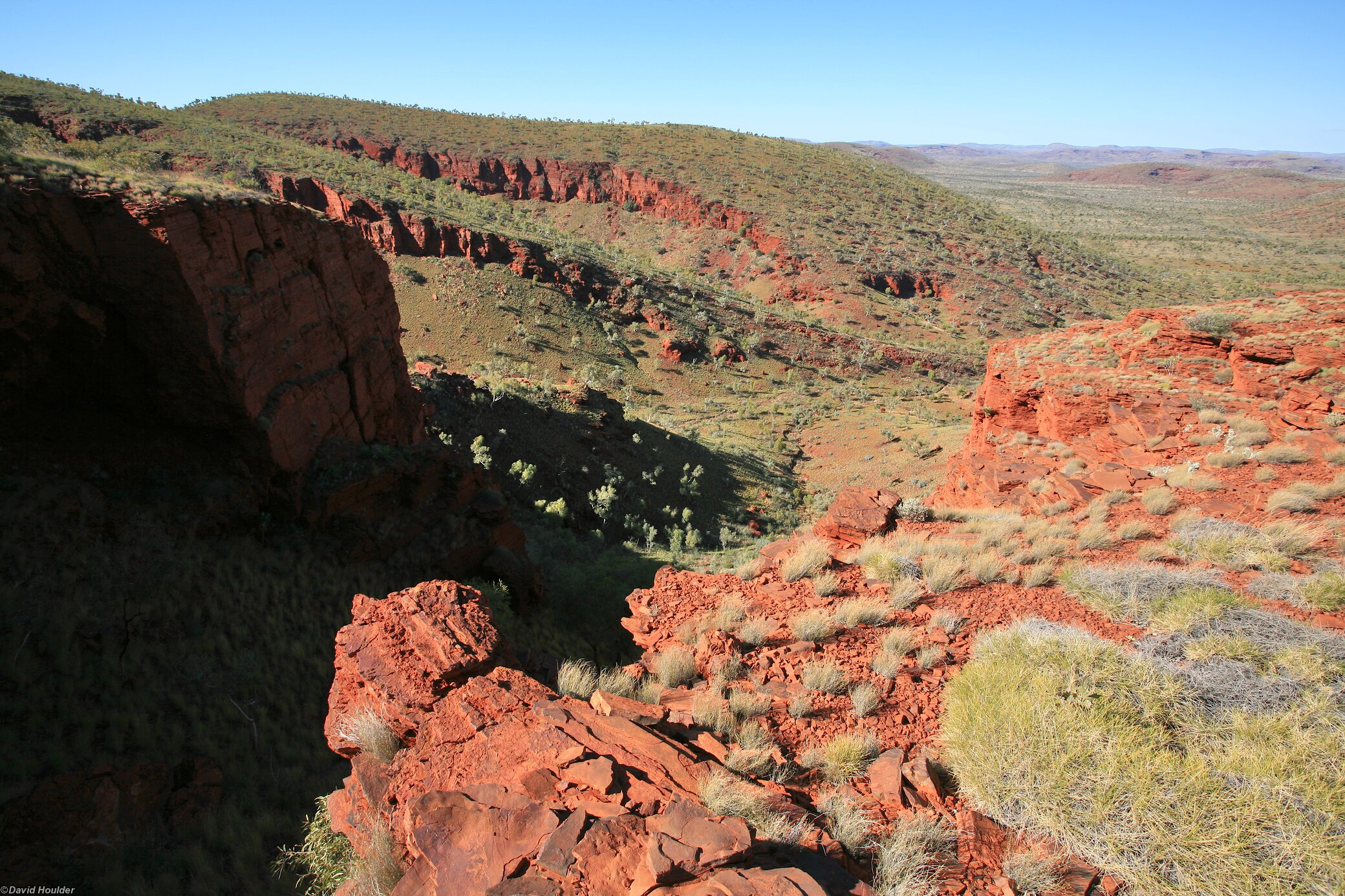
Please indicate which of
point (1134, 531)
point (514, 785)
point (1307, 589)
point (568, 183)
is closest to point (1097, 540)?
point (1134, 531)

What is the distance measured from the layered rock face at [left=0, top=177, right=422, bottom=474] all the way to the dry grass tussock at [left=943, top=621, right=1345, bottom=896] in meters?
8.93

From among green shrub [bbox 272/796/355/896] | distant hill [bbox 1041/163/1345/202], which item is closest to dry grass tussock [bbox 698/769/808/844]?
green shrub [bbox 272/796/355/896]

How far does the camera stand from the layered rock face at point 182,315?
6824mm

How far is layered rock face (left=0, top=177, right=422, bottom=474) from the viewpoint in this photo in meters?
6.82

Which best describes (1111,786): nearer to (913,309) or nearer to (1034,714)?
(1034,714)

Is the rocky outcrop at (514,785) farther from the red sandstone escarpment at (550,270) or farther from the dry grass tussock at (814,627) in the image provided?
the red sandstone escarpment at (550,270)

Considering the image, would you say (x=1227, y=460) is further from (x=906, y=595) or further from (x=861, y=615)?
(x=861, y=615)

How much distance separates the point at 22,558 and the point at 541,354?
2361 cm

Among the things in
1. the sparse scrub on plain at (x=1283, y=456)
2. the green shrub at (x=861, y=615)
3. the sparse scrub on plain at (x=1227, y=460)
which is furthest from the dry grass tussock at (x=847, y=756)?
the sparse scrub on plain at (x=1283, y=456)

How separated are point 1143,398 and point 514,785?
45.0 feet

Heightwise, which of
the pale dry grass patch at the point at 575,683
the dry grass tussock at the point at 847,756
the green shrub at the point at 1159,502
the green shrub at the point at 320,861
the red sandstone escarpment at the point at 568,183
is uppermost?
the red sandstone escarpment at the point at 568,183

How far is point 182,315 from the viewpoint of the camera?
751 cm

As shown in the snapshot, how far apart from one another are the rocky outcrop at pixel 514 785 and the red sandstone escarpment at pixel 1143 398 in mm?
8718

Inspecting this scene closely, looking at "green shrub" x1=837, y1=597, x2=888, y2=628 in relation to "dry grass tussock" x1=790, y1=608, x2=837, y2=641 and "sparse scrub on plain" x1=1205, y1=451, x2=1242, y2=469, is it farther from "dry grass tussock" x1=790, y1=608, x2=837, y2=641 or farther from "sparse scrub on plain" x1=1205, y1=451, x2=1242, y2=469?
"sparse scrub on plain" x1=1205, y1=451, x2=1242, y2=469
